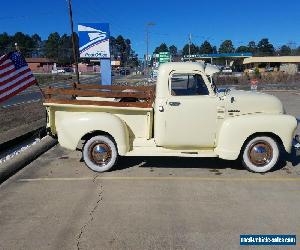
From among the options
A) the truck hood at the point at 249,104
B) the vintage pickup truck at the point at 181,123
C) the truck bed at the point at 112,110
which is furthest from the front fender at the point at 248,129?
the truck bed at the point at 112,110

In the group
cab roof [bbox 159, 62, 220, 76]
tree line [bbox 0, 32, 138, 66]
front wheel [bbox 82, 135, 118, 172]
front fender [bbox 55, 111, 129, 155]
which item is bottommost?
front wheel [bbox 82, 135, 118, 172]

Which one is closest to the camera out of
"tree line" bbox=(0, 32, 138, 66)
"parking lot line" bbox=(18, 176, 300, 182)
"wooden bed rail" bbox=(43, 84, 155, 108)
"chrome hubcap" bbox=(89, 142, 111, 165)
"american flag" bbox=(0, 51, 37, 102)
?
"parking lot line" bbox=(18, 176, 300, 182)

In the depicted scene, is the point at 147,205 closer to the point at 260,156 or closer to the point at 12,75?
the point at 260,156

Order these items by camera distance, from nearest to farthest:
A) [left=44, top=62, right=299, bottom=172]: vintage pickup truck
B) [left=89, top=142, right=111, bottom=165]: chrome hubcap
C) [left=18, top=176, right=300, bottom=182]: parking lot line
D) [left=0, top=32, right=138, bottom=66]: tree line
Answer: [left=18, top=176, right=300, bottom=182]: parking lot line → [left=44, top=62, right=299, bottom=172]: vintage pickup truck → [left=89, top=142, right=111, bottom=165]: chrome hubcap → [left=0, top=32, right=138, bottom=66]: tree line

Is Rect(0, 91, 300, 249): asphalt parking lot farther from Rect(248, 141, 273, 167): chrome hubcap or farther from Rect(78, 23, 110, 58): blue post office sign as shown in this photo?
Rect(78, 23, 110, 58): blue post office sign

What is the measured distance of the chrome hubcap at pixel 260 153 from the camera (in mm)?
6714

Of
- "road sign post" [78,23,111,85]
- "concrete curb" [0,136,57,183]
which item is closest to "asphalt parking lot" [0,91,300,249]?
"concrete curb" [0,136,57,183]

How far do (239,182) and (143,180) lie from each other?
1.62 meters

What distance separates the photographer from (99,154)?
695 cm

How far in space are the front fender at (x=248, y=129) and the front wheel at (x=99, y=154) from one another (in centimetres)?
201

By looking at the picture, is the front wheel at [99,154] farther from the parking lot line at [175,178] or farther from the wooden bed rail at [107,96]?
the wooden bed rail at [107,96]

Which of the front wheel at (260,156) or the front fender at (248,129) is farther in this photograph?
the front wheel at (260,156)

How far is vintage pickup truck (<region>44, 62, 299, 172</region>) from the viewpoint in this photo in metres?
6.59

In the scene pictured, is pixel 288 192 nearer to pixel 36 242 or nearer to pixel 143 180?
pixel 143 180
